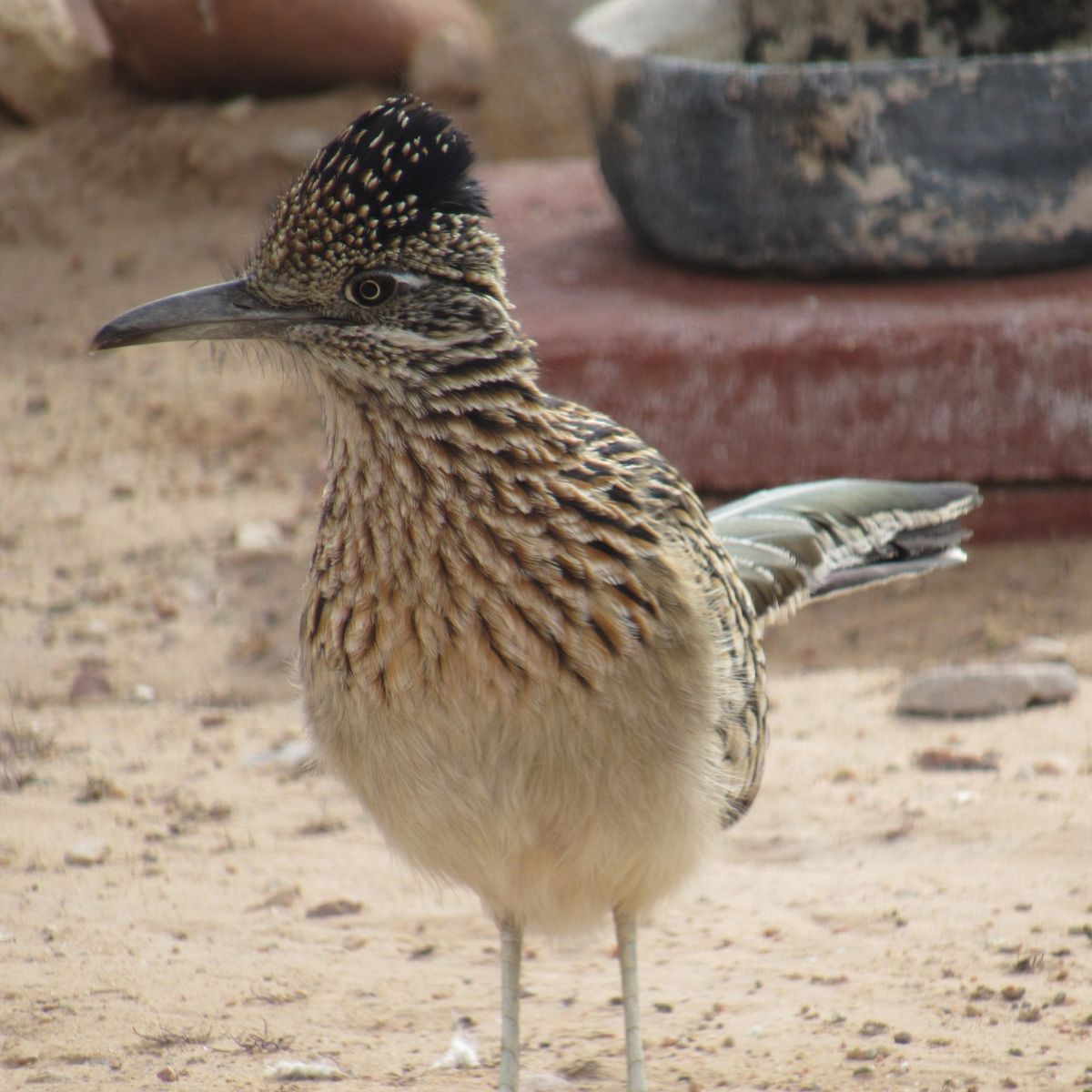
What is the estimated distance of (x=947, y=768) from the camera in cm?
542

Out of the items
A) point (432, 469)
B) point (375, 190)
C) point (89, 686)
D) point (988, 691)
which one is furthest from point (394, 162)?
point (89, 686)

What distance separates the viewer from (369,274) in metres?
3.30

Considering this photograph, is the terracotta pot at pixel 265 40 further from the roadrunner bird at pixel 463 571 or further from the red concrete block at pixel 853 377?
the roadrunner bird at pixel 463 571

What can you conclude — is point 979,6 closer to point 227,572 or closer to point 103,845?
point 227,572

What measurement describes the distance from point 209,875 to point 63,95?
25.1ft

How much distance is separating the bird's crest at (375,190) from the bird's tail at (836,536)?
5.25 feet

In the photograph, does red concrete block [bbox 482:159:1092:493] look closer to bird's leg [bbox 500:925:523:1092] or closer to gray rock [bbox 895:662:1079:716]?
gray rock [bbox 895:662:1079:716]

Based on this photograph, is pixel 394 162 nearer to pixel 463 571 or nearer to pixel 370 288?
pixel 370 288

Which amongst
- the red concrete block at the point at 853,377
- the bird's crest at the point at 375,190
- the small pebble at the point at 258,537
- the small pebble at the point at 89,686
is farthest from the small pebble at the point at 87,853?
the red concrete block at the point at 853,377

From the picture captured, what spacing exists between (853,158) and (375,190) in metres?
3.86

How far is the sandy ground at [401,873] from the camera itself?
408 cm

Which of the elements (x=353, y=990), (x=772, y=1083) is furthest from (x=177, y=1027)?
(x=772, y=1083)

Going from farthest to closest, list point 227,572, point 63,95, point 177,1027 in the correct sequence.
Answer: point 63,95
point 227,572
point 177,1027

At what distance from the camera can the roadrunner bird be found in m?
3.31
